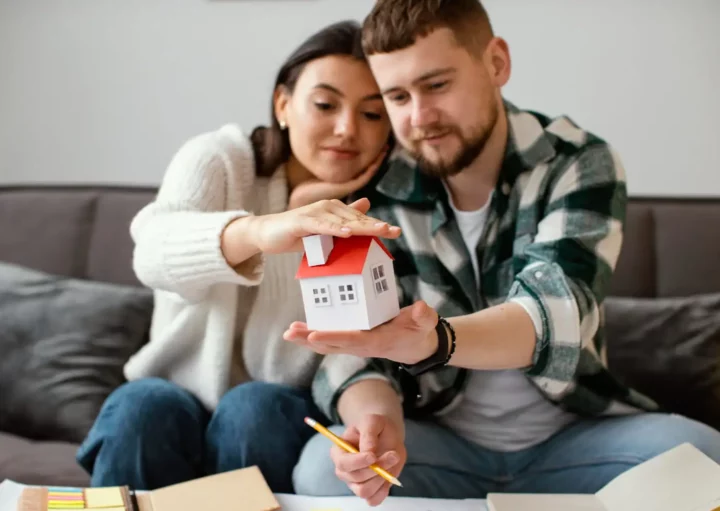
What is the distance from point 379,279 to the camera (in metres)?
0.71

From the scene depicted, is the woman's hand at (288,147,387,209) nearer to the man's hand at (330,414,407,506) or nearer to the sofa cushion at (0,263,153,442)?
the man's hand at (330,414,407,506)

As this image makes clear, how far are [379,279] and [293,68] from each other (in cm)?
50

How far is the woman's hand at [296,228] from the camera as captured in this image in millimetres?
692

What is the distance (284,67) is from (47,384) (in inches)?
28.3

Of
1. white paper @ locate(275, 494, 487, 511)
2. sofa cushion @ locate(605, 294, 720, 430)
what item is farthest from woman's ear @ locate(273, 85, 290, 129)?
sofa cushion @ locate(605, 294, 720, 430)

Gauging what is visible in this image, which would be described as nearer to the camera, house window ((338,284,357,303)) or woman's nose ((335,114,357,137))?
house window ((338,284,357,303))

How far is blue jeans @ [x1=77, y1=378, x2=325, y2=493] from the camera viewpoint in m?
0.97

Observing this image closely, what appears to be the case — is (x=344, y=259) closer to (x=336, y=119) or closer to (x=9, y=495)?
(x=336, y=119)

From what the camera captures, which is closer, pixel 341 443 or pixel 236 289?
pixel 341 443

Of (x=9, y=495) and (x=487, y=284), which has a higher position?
(x=487, y=284)

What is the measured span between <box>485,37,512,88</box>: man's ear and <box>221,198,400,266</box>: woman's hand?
1.16ft

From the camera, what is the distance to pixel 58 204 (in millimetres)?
1516

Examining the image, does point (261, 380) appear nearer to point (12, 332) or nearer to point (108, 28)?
point (12, 332)

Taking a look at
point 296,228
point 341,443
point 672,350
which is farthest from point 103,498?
point 672,350
